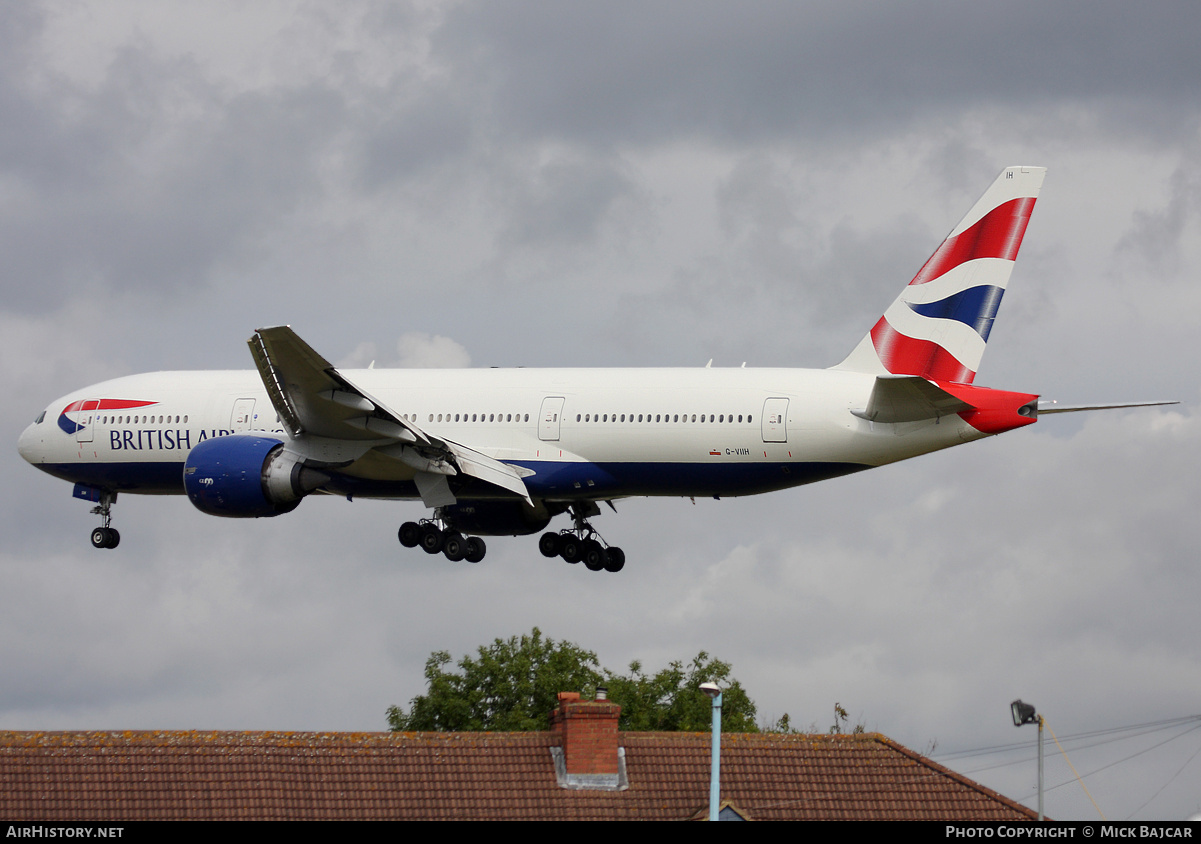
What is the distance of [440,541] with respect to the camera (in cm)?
4516

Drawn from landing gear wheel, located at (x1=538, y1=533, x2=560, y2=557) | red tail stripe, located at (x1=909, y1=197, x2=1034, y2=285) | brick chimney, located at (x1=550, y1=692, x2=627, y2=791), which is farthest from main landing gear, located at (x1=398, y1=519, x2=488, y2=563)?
red tail stripe, located at (x1=909, y1=197, x2=1034, y2=285)

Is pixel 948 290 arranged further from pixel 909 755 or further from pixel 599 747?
pixel 599 747

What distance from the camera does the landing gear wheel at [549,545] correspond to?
47781mm

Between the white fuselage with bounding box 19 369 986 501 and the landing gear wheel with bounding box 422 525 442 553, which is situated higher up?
the white fuselage with bounding box 19 369 986 501

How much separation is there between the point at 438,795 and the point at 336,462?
28.3 feet

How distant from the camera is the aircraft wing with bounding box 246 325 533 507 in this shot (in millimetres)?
39281

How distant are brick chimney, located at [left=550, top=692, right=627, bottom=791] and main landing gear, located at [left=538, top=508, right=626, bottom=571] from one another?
7118mm

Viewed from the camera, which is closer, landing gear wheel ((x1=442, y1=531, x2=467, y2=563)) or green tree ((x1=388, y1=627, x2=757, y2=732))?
landing gear wheel ((x1=442, y1=531, x2=467, y2=563))

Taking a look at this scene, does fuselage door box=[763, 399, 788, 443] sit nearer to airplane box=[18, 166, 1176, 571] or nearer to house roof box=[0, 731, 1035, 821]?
airplane box=[18, 166, 1176, 571]

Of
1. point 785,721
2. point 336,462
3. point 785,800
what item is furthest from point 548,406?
point 785,721

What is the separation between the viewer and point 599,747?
4009cm

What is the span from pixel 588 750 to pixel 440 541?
791 centimetres

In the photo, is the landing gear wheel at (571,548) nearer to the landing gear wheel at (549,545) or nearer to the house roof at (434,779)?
the landing gear wheel at (549,545)

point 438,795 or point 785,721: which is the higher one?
point 785,721
